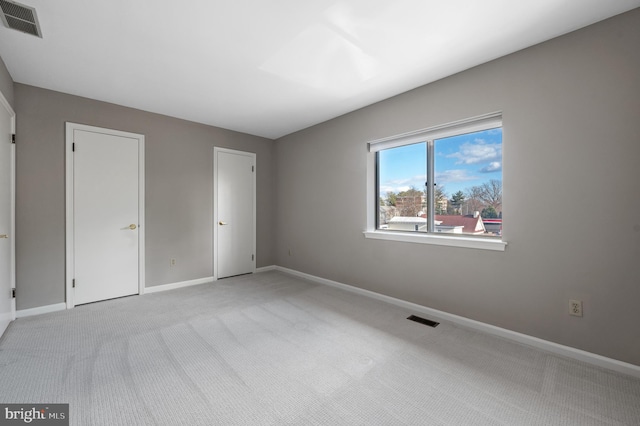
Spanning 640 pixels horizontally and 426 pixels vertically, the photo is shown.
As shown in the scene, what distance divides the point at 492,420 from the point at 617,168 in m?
1.94

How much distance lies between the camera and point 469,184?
2.83 meters

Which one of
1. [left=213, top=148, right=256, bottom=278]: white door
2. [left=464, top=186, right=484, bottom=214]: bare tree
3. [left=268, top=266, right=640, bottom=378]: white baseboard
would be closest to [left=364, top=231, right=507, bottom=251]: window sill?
[left=464, top=186, right=484, bottom=214]: bare tree

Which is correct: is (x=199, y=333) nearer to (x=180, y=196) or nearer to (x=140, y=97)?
(x=180, y=196)

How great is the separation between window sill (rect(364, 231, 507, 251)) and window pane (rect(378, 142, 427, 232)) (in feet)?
0.66

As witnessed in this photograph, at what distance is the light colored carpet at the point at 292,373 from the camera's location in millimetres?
1552

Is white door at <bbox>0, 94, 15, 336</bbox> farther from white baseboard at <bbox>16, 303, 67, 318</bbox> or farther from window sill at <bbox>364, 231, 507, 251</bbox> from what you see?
window sill at <bbox>364, 231, 507, 251</bbox>

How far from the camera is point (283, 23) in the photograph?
1993mm

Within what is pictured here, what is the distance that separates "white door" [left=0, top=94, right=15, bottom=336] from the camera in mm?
2459

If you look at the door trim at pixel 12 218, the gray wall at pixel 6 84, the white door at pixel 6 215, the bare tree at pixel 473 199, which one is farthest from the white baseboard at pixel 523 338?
the gray wall at pixel 6 84

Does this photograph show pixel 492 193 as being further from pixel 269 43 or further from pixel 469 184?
pixel 269 43

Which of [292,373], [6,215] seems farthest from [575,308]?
[6,215]

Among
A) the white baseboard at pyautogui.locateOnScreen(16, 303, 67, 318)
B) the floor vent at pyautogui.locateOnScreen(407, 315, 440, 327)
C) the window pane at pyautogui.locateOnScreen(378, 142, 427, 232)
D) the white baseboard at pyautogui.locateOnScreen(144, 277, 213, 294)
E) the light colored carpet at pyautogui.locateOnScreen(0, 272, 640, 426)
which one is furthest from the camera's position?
the white baseboard at pyautogui.locateOnScreen(144, 277, 213, 294)

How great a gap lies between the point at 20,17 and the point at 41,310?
287 centimetres

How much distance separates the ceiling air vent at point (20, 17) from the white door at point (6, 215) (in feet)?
2.57
